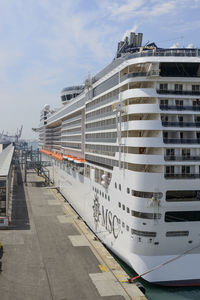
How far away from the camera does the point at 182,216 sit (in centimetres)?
1795

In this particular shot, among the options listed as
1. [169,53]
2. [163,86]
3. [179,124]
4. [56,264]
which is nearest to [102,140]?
[163,86]

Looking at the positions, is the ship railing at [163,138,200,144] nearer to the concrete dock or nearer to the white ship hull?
the white ship hull

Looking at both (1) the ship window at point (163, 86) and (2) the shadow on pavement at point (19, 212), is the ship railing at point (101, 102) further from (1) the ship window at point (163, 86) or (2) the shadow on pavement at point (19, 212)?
(2) the shadow on pavement at point (19, 212)

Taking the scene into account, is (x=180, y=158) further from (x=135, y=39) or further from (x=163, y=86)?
(x=135, y=39)

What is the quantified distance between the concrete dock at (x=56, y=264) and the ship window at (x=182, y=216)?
4121 mm

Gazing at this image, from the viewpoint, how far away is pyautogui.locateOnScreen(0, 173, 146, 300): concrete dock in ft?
50.5

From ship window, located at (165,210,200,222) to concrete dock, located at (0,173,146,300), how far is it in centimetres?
412

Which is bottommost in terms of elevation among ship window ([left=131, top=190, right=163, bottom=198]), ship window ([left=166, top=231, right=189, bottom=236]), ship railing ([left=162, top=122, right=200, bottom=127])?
ship window ([left=166, top=231, right=189, bottom=236])

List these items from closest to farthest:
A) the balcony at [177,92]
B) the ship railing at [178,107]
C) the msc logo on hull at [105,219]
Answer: the ship railing at [178,107], the balcony at [177,92], the msc logo on hull at [105,219]

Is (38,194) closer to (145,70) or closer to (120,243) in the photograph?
(120,243)

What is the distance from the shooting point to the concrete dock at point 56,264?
50.5 ft

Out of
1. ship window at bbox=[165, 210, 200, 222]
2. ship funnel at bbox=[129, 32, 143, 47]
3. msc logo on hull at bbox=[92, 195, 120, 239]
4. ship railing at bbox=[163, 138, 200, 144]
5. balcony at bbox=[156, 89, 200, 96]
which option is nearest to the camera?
ship window at bbox=[165, 210, 200, 222]

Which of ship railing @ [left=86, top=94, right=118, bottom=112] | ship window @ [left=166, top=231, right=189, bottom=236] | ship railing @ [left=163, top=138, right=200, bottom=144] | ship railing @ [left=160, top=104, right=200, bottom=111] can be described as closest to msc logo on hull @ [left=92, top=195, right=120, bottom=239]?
ship window @ [left=166, top=231, right=189, bottom=236]

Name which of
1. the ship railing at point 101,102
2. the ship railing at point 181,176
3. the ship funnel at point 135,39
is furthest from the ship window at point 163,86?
the ship funnel at point 135,39
